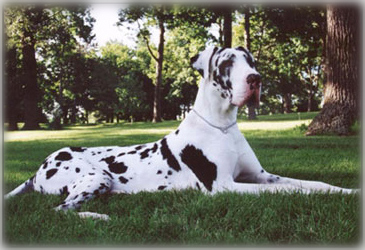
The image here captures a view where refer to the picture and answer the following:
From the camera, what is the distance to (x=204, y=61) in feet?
15.7

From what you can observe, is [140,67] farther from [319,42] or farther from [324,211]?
[324,211]

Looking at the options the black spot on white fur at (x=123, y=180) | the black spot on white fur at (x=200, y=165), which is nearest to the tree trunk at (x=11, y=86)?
the black spot on white fur at (x=123, y=180)

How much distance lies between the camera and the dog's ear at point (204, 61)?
4.76m

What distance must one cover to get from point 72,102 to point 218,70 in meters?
52.7

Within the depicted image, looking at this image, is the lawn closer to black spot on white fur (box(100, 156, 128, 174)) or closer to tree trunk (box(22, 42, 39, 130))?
black spot on white fur (box(100, 156, 128, 174))

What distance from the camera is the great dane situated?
442 centimetres

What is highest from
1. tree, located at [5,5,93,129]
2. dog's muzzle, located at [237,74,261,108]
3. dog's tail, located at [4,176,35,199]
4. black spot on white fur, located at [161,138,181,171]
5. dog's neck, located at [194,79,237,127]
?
tree, located at [5,5,93,129]

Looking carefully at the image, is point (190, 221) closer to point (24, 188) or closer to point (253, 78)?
point (253, 78)

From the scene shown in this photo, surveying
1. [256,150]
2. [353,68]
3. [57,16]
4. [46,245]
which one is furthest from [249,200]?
[57,16]

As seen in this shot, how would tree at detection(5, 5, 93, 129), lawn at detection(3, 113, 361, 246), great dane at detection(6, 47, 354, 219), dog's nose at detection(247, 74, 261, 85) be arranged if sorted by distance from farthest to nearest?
tree at detection(5, 5, 93, 129)
great dane at detection(6, 47, 354, 219)
dog's nose at detection(247, 74, 261, 85)
lawn at detection(3, 113, 361, 246)

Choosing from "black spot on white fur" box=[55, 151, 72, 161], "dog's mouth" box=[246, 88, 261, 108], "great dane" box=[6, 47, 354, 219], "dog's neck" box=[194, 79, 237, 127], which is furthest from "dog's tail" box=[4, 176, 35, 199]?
"dog's mouth" box=[246, 88, 261, 108]

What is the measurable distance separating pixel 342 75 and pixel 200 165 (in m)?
8.35

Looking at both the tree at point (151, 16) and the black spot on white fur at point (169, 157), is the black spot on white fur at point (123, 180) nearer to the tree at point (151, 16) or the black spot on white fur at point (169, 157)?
the black spot on white fur at point (169, 157)

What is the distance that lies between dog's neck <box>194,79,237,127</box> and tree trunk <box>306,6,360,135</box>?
745cm
